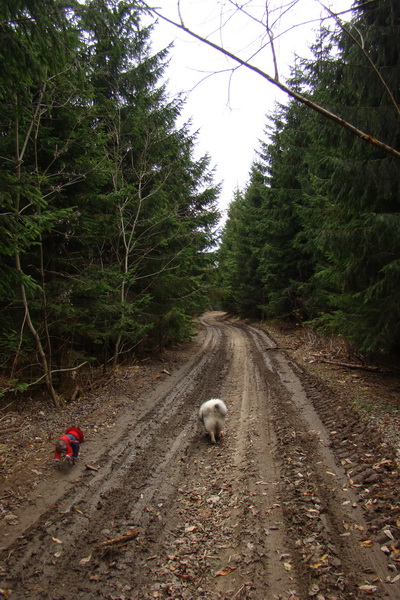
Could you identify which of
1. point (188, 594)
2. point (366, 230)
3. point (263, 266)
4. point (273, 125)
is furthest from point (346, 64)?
point (273, 125)

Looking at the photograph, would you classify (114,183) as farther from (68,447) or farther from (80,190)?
(68,447)

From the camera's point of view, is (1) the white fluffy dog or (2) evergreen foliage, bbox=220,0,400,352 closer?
(1) the white fluffy dog

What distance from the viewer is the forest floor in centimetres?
306

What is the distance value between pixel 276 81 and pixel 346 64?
274 inches

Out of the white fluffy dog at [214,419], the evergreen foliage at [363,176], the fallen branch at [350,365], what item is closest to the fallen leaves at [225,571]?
the white fluffy dog at [214,419]

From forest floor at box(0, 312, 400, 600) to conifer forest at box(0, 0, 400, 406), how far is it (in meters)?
1.63

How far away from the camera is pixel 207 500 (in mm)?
4320

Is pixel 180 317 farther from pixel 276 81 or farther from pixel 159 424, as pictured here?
pixel 276 81

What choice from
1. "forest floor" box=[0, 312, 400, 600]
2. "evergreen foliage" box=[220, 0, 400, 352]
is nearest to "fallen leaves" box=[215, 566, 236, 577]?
"forest floor" box=[0, 312, 400, 600]

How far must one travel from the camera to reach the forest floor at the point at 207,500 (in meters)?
3.06

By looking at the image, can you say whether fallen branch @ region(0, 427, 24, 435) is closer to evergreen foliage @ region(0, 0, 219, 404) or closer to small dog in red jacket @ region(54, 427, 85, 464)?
evergreen foliage @ region(0, 0, 219, 404)

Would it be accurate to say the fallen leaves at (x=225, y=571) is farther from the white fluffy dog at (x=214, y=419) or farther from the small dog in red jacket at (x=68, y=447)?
the small dog in red jacket at (x=68, y=447)

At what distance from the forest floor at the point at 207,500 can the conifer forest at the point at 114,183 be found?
1629 millimetres

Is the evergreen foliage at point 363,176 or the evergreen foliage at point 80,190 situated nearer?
the evergreen foliage at point 80,190
